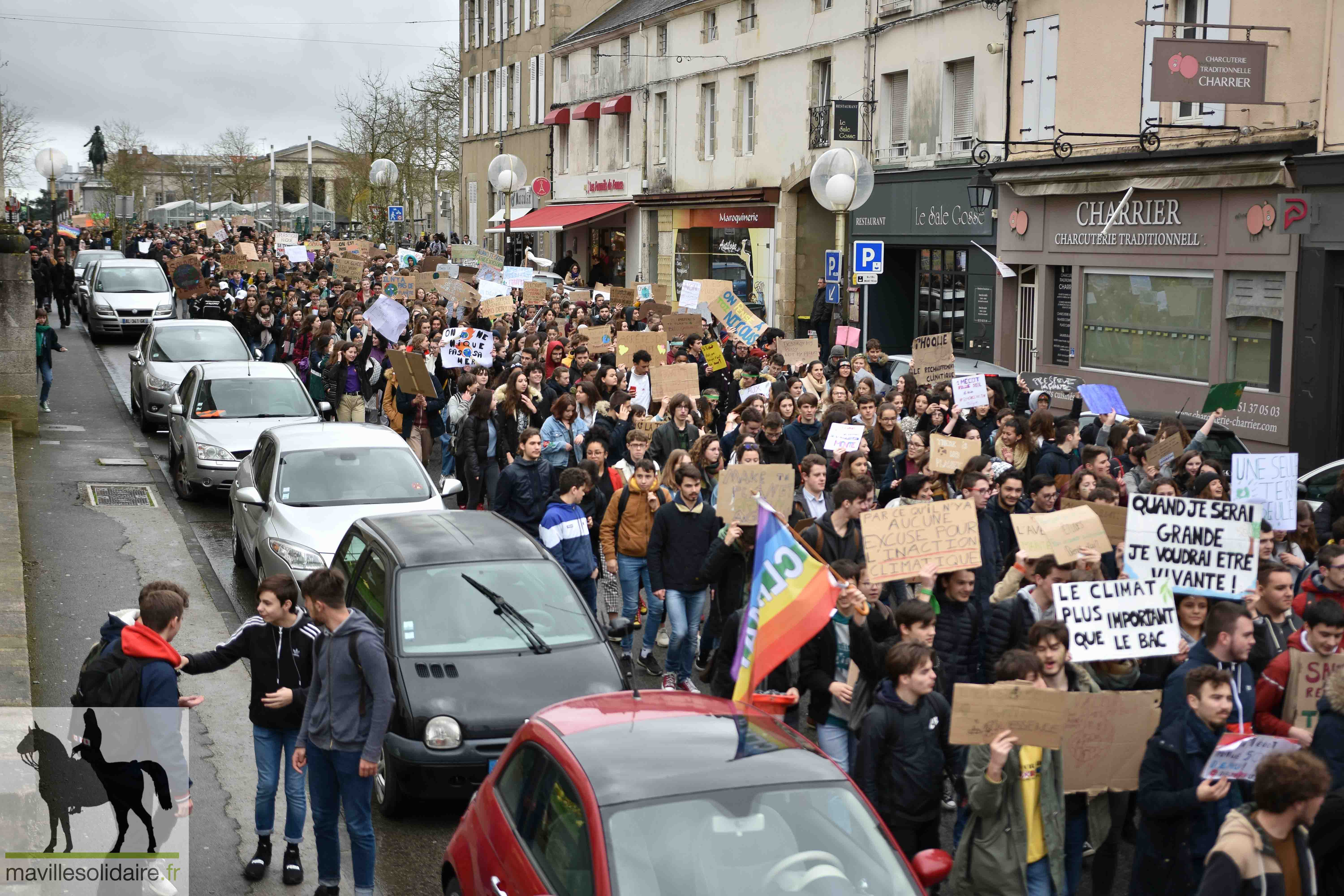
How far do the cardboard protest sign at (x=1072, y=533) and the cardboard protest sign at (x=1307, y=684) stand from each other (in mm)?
1679

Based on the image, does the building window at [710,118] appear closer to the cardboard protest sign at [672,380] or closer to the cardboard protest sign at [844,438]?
the cardboard protest sign at [672,380]

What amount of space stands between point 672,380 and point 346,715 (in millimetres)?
9660

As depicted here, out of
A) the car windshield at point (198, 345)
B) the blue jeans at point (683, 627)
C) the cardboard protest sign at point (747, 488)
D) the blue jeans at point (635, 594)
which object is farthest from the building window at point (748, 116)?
the blue jeans at point (683, 627)

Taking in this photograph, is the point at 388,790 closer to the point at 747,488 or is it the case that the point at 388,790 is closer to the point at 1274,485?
the point at 747,488

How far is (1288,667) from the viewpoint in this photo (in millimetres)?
6441

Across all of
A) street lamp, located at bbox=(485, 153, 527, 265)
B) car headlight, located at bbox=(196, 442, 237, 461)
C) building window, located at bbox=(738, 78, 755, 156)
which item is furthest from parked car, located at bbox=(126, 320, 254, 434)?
building window, located at bbox=(738, 78, 755, 156)

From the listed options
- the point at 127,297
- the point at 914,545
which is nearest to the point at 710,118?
the point at 127,297

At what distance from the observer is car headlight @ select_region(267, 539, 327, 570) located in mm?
10828

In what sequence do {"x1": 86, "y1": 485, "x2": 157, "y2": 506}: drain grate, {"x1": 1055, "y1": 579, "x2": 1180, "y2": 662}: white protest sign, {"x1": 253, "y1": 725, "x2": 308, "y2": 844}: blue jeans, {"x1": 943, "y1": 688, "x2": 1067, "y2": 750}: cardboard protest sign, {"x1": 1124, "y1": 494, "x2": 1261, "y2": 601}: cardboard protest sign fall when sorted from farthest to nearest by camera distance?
{"x1": 86, "y1": 485, "x2": 157, "y2": 506}: drain grate
{"x1": 1124, "y1": 494, "x2": 1261, "y2": 601}: cardboard protest sign
{"x1": 253, "y1": 725, "x2": 308, "y2": 844}: blue jeans
{"x1": 1055, "y1": 579, "x2": 1180, "y2": 662}: white protest sign
{"x1": 943, "y1": 688, "x2": 1067, "y2": 750}: cardboard protest sign

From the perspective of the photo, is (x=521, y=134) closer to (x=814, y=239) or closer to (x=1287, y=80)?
(x=814, y=239)

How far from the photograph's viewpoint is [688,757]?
489 cm

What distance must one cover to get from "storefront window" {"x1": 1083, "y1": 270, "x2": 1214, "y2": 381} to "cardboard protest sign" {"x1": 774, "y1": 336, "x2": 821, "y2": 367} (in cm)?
697

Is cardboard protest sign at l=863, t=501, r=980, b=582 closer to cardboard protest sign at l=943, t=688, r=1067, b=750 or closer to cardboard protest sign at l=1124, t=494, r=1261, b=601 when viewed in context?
cardboard protest sign at l=1124, t=494, r=1261, b=601

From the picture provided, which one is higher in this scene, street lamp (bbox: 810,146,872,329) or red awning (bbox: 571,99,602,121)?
red awning (bbox: 571,99,602,121)
